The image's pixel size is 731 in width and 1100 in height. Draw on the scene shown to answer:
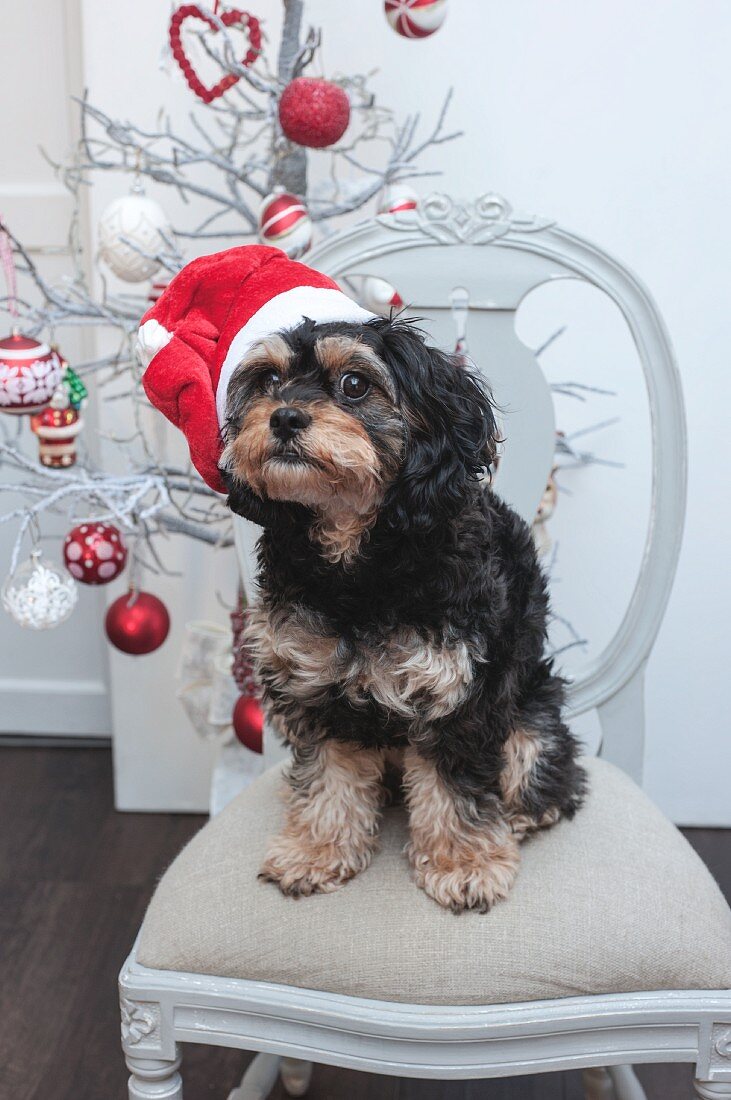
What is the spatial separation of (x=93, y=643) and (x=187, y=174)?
1033 millimetres

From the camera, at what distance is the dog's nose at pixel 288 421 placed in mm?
812

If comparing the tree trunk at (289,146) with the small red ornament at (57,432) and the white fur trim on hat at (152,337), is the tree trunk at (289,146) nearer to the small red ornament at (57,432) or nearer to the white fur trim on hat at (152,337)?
the small red ornament at (57,432)

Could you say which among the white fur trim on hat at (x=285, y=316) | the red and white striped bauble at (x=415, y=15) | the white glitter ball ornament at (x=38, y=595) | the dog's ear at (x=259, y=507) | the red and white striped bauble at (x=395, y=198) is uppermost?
the red and white striped bauble at (x=415, y=15)

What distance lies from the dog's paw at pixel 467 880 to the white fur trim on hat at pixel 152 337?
53 centimetres

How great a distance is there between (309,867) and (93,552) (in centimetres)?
71

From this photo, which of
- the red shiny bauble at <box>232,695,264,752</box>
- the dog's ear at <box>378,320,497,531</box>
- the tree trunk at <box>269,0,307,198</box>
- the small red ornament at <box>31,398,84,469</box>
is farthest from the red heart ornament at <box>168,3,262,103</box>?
the red shiny bauble at <box>232,695,264,752</box>

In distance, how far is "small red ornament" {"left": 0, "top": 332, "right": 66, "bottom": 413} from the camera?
4.62 ft

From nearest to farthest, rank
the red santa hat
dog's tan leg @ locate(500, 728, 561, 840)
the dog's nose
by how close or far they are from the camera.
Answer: the dog's nose → the red santa hat → dog's tan leg @ locate(500, 728, 561, 840)

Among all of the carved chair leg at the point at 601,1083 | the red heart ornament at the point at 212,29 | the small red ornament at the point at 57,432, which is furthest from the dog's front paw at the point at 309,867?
the red heart ornament at the point at 212,29

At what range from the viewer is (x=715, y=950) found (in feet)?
3.16

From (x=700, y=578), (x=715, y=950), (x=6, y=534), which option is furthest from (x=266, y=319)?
(x=6, y=534)

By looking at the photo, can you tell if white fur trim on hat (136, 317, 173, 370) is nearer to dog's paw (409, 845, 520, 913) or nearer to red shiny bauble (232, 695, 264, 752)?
dog's paw (409, 845, 520, 913)

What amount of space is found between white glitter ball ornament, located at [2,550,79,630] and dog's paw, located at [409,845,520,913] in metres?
0.74

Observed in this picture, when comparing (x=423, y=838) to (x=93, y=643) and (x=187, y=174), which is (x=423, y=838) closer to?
(x=187, y=174)
